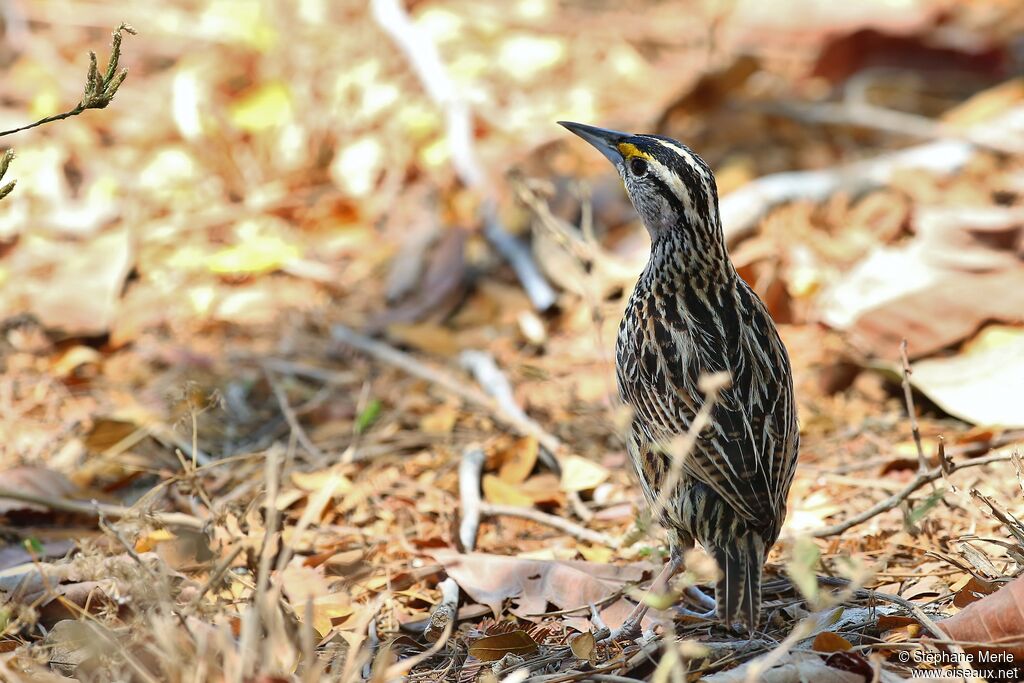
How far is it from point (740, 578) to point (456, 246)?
394cm

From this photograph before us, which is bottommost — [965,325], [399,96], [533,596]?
[533,596]

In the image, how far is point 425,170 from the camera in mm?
8289

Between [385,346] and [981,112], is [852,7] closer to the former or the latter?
[981,112]

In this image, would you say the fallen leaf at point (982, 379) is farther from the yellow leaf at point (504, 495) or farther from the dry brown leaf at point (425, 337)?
the dry brown leaf at point (425, 337)

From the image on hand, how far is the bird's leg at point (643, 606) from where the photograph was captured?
4094 mm

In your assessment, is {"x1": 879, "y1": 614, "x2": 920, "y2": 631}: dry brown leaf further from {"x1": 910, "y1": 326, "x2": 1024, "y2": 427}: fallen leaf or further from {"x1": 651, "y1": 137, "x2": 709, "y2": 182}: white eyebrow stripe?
{"x1": 651, "y1": 137, "x2": 709, "y2": 182}: white eyebrow stripe

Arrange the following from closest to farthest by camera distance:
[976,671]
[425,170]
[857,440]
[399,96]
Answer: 1. [976,671]
2. [857,440]
3. [425,170]
4. [399,96]

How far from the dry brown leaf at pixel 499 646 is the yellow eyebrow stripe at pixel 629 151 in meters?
1.94

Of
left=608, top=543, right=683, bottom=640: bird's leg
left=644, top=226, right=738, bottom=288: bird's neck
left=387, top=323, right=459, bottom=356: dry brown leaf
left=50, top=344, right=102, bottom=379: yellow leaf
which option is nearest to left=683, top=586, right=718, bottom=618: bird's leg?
left=608, top=543, right=683, bottom=640: bird's leg

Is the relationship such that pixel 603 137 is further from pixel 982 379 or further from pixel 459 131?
pixel 459 131

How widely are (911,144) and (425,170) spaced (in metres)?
3.55

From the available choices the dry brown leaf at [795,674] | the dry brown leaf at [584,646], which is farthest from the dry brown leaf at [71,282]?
the dry brown leaf at [795,674]

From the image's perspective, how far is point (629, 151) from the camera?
473cm

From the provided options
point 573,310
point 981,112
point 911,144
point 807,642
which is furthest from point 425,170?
point 807,642
